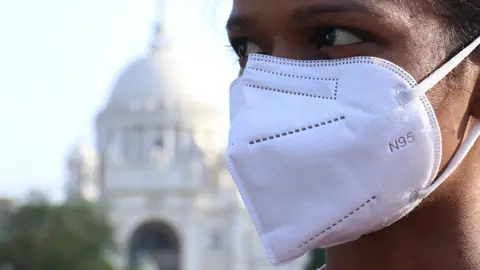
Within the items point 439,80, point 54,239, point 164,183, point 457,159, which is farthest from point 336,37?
point 164,183

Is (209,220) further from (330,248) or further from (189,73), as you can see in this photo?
(330,248)

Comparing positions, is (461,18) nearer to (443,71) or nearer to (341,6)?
(443,71)

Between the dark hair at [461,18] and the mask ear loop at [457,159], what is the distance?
165 mm

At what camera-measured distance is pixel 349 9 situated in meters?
2.12

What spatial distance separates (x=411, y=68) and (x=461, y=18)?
0.16m

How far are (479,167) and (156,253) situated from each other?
57.2 metres

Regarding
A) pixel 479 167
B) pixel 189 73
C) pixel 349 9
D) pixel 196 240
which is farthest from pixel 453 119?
pixel 189 73

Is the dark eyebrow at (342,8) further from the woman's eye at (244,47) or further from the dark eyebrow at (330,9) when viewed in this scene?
the woman's eye at (244,47)

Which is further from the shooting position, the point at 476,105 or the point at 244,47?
the point at 244,47

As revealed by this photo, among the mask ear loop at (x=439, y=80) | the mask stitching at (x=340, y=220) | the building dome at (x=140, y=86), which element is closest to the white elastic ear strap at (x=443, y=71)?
the mask ear loop at (x=439, y=80)

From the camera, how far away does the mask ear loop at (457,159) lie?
6.95 ft

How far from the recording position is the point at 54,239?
41.1 m

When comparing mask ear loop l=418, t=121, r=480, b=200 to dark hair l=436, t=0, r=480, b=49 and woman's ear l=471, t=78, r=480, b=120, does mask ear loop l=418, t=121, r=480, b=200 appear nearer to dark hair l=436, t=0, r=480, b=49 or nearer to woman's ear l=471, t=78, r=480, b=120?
woman's ear l=471, t=78, r=480, b=120

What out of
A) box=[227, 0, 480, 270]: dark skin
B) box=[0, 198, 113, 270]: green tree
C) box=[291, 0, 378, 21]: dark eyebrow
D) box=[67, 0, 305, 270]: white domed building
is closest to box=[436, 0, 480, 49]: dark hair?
box=[227, 0, 480, 270]: dark skin
